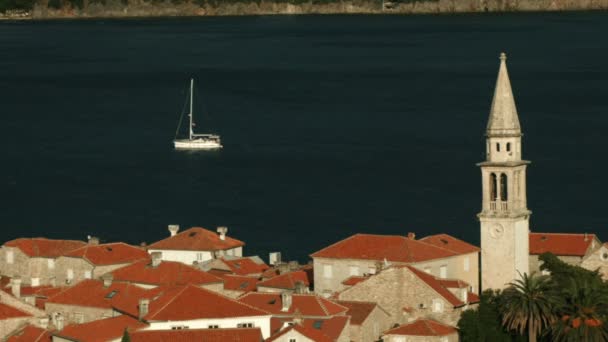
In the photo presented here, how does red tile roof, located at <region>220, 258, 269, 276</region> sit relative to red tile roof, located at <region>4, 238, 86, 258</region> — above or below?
below

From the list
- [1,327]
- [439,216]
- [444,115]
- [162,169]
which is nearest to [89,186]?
[162,169]

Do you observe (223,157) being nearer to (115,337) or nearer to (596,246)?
(596,246)

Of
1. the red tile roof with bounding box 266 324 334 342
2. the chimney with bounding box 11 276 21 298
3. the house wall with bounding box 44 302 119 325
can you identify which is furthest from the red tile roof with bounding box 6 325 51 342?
the red tile roof with bounding box 266 324 334 342

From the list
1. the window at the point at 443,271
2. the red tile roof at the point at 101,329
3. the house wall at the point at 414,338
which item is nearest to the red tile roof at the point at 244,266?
the window at the point at 443,271

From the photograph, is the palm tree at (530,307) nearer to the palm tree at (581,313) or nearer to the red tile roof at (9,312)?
the palm tree at (581,313)

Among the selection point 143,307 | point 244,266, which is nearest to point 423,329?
point 143,307

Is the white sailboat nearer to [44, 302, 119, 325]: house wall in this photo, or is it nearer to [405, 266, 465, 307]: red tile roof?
[44, 302, 119, 325]: house wall

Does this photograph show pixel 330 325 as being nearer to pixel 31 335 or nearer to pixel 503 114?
pixel 31 335
